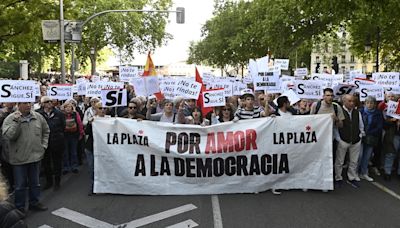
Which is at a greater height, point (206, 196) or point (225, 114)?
point (225, 114)

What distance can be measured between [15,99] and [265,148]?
12.1 feet

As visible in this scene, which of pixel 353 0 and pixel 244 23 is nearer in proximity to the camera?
pixel 353 0

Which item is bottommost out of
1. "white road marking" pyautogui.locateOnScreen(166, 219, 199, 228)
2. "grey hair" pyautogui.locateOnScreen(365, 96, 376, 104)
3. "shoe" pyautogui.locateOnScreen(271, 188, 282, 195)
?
"white road marking" pyautogui.locateOnScreen(166, 219, 199, 228)

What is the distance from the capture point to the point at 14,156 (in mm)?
6074

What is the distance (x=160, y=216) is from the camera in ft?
19.9

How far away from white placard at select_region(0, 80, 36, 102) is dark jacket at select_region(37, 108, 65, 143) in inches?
46.3

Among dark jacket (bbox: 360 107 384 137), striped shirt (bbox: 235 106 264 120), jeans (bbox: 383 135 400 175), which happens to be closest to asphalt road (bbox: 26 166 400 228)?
jeans (bbox: 383 135 400 175)

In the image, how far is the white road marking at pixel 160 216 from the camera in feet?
18.9

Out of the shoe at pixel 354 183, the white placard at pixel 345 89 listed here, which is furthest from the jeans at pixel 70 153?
the white placard at pixel 345 89

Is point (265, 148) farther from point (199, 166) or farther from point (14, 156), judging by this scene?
point (14, 156)

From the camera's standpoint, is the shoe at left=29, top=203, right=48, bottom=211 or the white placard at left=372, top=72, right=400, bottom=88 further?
the white placard at left=372, top=72, right=400, bottom=88

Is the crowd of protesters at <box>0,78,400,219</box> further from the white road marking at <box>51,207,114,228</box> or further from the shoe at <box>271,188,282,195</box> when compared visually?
the white road marking at <box>51,207,114,228</box>

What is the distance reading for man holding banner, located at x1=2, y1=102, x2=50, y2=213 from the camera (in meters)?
5.99

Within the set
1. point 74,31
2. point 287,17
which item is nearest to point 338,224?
point 74,31
